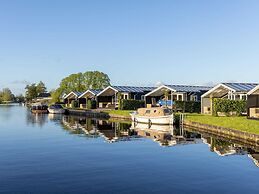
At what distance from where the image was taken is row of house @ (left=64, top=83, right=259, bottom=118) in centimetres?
4214

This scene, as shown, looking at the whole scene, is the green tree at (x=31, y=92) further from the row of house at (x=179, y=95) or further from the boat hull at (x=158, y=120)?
the boat hull at (x=158, y=120)

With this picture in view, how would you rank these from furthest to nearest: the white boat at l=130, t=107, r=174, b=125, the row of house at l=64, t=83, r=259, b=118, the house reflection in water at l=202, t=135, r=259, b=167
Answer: the white boat at l=130, t=107, r=174, b=125 → the row of house at l=64, t=83, r=259, b=118 → the house reflection in water at l=202, t=135, r=259, b=167

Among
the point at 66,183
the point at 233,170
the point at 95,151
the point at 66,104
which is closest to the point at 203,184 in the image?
the point at 233,170

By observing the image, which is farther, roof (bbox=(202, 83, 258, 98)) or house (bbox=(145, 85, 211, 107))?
house (bbox=(145, 85, 211, 107))

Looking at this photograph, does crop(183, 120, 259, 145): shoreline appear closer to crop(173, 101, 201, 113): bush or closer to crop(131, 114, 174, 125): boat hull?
crop(131, 114, 174, 125): boat hull

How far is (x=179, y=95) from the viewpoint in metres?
60.5

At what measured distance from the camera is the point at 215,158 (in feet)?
72.0

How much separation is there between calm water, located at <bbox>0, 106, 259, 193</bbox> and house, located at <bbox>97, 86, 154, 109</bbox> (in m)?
41.2

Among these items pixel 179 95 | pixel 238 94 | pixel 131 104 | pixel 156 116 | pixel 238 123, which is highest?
pixel 179 95

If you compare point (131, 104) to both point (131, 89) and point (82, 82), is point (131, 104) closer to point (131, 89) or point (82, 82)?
point (131, 89)

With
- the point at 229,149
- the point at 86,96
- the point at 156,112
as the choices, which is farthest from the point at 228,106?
the point at 86,96

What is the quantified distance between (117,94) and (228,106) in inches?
1285

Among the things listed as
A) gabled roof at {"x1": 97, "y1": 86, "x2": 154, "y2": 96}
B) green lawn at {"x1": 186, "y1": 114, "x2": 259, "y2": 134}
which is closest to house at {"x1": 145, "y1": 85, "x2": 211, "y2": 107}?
gabled roof at {"x1": 97, "y1": 86, "x2": 154, "y2": 96}

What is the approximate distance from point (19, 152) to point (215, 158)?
45.9 feet
